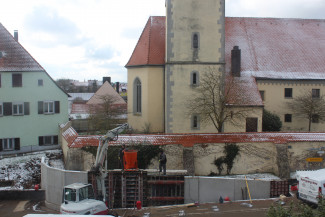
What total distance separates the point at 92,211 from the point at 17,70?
19.5 metres

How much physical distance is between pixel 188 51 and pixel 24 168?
14.7 metres

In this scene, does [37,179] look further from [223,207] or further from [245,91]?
[245,91]

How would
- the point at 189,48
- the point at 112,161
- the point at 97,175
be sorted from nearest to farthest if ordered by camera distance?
the point at 97,175 < the point at 112,161 < the point at 189,48

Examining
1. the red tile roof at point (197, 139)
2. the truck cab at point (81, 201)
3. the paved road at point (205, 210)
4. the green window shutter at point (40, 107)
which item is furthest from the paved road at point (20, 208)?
the green window shutter at point (40, 107)

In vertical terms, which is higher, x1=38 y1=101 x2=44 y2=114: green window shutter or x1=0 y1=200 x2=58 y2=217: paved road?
x1=38 y1=101 x2=44 y2=114: green window shutter

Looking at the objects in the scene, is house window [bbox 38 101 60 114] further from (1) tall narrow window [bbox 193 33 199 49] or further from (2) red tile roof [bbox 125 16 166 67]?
(1) tall narrow window [bbox 193 33 199 49]

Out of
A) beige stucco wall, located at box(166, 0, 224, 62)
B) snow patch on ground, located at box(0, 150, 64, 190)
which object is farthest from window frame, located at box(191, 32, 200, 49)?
snow patch on ground, located at box(0, 150, 64, 190)

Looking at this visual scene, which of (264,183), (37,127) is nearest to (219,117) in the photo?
(264,183)

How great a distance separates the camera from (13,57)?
31391mm

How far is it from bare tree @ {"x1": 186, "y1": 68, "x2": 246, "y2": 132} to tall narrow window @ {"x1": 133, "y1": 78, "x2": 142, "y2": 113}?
5.49 meters

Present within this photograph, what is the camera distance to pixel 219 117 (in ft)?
85.1

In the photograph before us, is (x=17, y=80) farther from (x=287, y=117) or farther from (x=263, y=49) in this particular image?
(x=287, y=117)

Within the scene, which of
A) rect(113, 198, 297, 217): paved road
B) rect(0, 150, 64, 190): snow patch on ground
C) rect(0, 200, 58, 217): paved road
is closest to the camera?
rect(113, 198, 297, 217): paved road

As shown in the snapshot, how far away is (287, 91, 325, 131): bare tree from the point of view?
31.8 m
